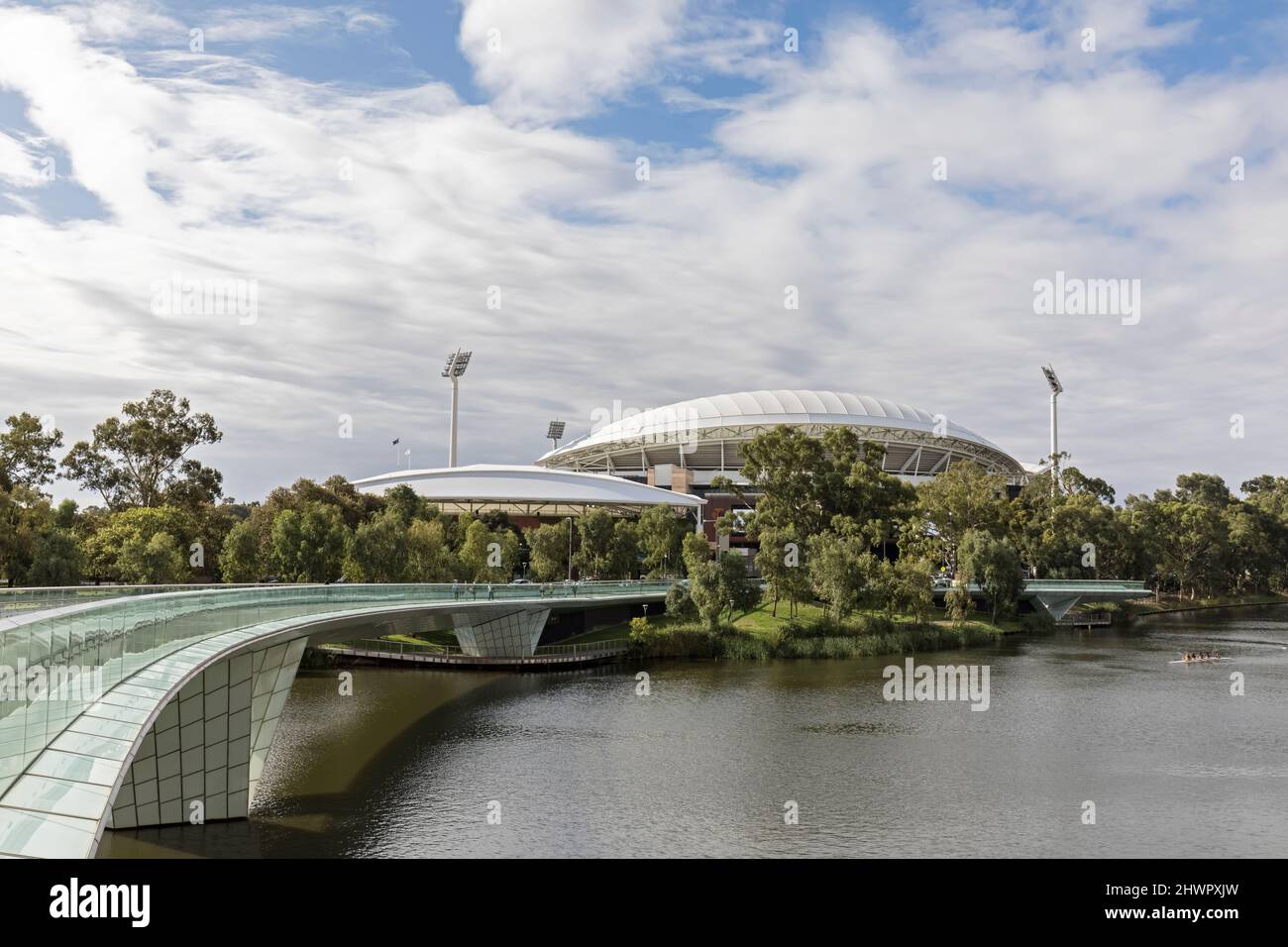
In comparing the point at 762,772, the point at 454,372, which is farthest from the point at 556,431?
the point at 762,772

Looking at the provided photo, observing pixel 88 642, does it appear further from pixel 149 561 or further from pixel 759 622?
pixel 759 622

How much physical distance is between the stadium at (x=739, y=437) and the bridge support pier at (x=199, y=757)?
73.8 metres

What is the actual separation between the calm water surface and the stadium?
194ft

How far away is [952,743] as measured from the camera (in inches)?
1068

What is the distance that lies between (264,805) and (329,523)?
101 ft

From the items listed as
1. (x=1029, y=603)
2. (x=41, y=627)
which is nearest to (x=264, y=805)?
(x=41, y=627)

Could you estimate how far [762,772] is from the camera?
24.4 meters

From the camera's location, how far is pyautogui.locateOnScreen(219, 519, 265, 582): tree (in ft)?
160

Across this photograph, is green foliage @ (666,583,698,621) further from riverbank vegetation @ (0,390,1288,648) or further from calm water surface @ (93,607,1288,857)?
calm water surface @ (93,607,1288,857)

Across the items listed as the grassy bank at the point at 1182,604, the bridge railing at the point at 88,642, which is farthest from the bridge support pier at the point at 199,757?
the grassy bank at the point at 1182,604
